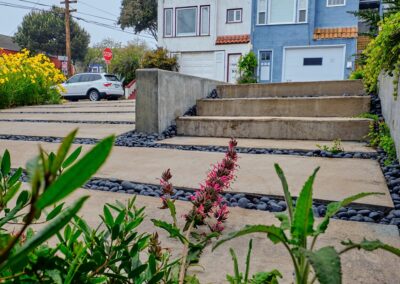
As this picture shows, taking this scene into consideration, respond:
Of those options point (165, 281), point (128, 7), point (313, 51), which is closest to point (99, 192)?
point (165, 281)

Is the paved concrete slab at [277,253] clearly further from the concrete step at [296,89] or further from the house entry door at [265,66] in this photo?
the house entry door at [265,66]

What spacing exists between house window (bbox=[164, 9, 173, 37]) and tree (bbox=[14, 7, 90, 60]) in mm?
17406

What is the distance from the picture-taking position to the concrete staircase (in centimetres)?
300

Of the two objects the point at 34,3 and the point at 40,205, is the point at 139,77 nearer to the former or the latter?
the point at 40,205

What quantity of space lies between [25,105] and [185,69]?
8715 mm

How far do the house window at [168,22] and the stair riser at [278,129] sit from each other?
12.7m

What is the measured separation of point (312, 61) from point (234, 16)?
12.6 ft

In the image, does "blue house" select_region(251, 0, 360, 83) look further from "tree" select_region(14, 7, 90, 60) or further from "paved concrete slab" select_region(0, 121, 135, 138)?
"tree" select_region(14, 7, 90, 60)

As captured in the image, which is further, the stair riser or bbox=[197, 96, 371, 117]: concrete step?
bbox=[197, 96, 371, 117]: concrete step

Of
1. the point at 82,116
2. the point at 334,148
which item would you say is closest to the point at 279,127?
the point at 334,148

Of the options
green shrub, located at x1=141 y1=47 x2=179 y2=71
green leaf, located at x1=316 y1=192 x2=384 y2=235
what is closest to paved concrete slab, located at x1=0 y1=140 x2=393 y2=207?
green leaf, located at x1=316 y1=192 x2=384 y2=235

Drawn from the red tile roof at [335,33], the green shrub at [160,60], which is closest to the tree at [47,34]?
the green shrub at [160,60]

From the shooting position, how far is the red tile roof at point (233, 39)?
13727 mm

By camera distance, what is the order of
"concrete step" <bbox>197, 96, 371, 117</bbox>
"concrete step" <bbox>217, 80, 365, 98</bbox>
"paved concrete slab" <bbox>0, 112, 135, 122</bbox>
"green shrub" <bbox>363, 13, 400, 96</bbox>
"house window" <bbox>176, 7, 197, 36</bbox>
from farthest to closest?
"house window" <bbox>176, 7, 197, 36</bbox>
"paved concrete slab" <bbox>0, 112, 135, 122</bbox>
"concrete step" <bbox>217, 80, 365, 98</bbox>
"concrete step" <bbox>197, 96, 371, 117</bbox>
"green shrub" <bbox>363, 13, 400, 96</bbox>
